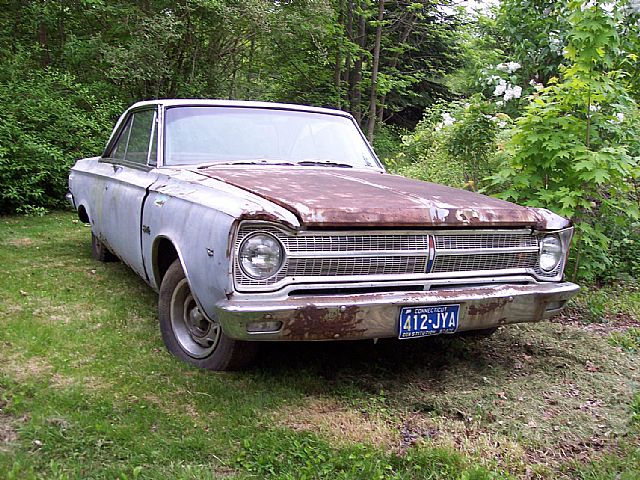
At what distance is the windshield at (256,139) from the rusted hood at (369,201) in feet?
0.89

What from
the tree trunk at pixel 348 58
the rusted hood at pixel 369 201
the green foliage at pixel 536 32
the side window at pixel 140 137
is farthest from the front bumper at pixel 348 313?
the tree trunk at pixel 348 58

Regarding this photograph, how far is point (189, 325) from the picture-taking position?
3.64 m

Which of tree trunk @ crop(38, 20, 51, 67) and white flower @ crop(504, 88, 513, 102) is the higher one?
tree trunk @ crop(38, 20, 51, 67)

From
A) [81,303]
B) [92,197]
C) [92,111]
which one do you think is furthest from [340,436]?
[92,111]

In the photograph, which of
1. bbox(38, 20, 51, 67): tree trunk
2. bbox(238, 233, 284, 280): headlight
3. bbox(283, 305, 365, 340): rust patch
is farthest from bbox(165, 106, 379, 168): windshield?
bbox(38, 20, 51, 67): tree trunk

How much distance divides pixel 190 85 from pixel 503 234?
36.4 ft

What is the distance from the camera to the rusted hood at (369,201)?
2.99m

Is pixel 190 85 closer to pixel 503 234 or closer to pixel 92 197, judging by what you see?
pixel 92 197

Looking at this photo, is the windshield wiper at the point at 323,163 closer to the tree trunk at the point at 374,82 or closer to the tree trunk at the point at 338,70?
the tree trunk at the point at 374,82

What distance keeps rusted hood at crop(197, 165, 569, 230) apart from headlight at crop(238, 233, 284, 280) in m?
0.19

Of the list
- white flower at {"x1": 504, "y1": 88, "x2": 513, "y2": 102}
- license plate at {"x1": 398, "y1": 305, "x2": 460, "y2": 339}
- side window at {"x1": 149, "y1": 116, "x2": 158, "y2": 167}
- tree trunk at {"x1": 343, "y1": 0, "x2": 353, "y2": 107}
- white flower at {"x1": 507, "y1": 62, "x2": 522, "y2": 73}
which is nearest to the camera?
license plate at {"x1": 398, "y1": 305, "x2": 460, "y2": 339}

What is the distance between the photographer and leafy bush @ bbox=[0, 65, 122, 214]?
9.15m

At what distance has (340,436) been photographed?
2.83 meters

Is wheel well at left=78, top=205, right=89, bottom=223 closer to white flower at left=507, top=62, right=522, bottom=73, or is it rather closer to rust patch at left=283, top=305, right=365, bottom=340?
rust patch at left=283, top=305, right=365, bottom=340
